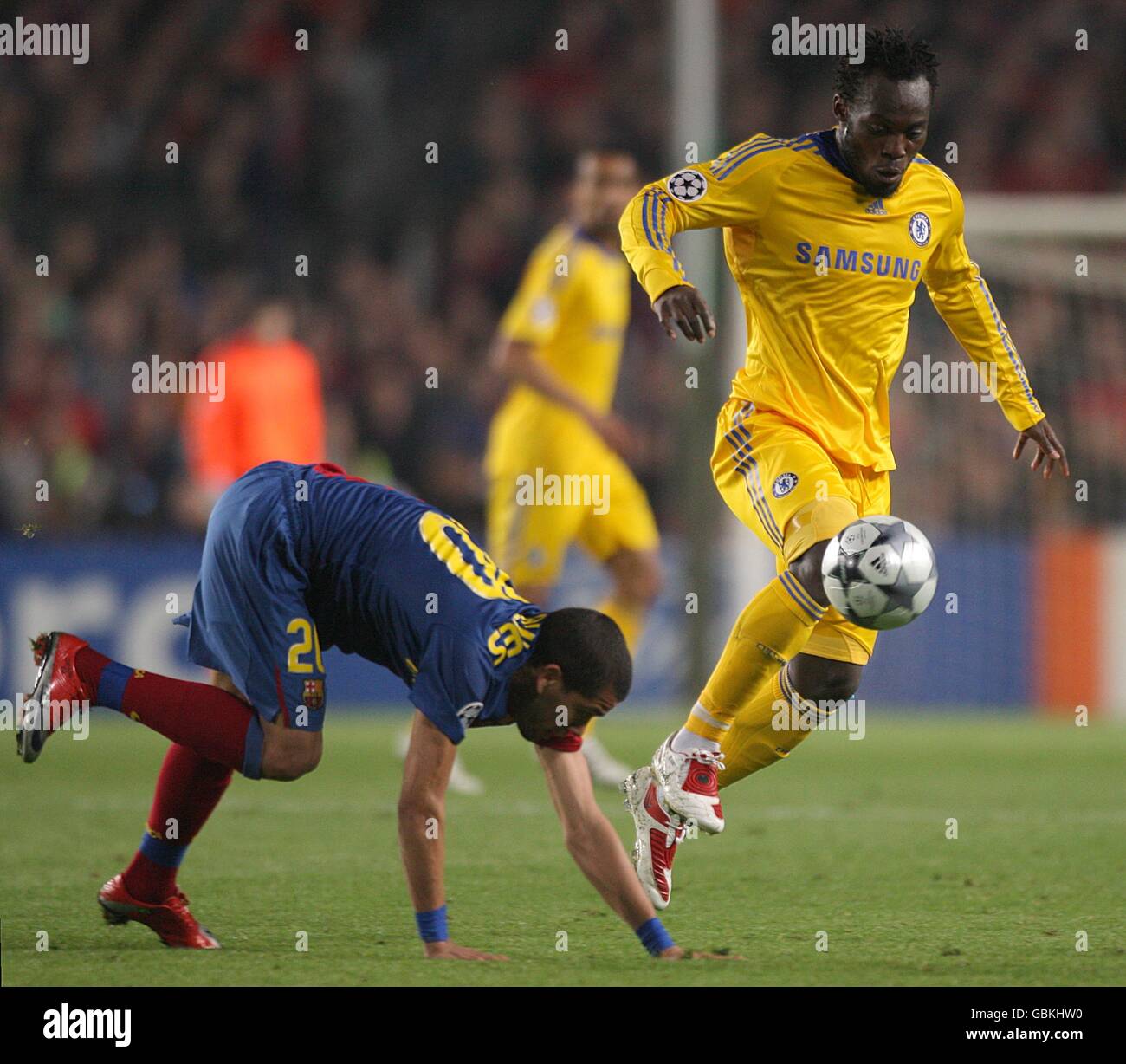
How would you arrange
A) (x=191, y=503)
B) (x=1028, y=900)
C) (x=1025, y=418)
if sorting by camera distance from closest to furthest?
(x=1028, y=900) → (x=1025, y=418) → (x=191, y=503)

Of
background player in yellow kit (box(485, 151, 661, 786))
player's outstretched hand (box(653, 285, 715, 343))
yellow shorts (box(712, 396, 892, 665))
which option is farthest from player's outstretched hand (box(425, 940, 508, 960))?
background player in yellow kit (box(485, 151, 661, 786))

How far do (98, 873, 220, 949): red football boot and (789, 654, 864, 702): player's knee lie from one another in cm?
176

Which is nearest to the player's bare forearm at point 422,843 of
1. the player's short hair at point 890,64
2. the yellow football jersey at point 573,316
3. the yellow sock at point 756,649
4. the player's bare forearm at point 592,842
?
the player's bare forearm at point 592,842

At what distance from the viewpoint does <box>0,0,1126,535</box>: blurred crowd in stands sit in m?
12.4

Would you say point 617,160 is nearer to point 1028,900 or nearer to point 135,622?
point 1028,900

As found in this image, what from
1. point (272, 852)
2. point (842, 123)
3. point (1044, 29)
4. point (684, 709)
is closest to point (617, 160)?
point (842, 123)

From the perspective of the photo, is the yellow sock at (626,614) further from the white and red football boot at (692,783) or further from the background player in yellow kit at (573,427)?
the white and red football boot at (692,783)

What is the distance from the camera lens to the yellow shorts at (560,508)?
7.87 m

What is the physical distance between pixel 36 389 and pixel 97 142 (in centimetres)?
306

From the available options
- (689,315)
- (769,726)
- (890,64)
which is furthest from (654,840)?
(890,64)

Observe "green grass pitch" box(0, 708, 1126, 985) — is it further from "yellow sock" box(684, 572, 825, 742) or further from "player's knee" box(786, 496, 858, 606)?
"player's knee" box(786, 496, 858, 606)

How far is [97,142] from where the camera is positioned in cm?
1526

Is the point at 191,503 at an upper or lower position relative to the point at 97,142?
lower

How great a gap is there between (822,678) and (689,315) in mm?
1190
